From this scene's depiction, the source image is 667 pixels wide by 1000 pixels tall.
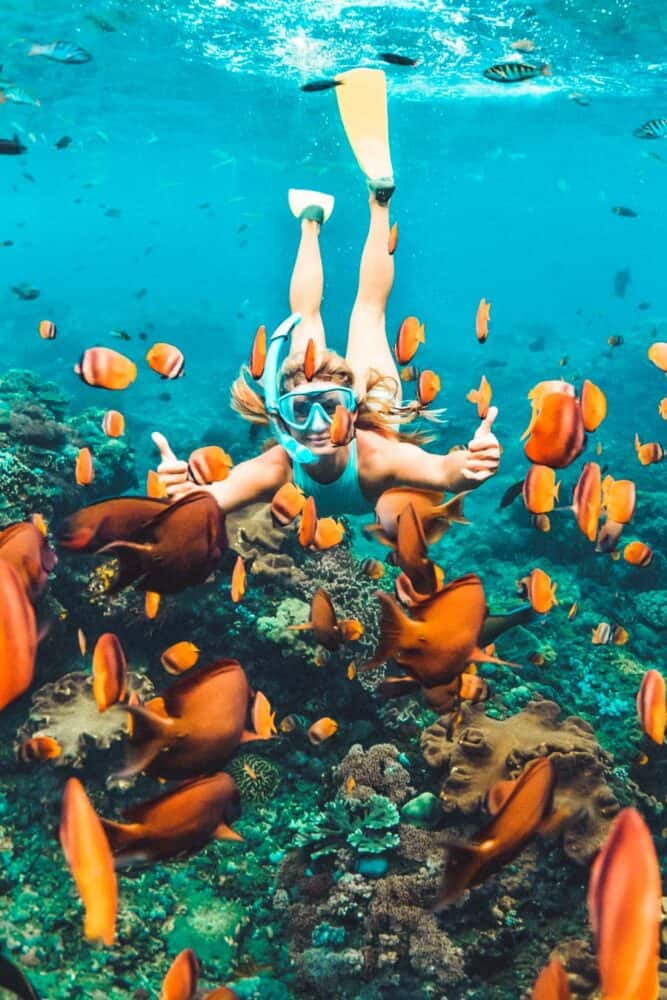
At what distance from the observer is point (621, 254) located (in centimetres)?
17800

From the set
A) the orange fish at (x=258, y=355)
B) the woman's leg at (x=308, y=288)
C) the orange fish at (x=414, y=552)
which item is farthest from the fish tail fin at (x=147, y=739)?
the woman's leg at (x=308, y=288)

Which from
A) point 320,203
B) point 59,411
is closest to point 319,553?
point 320,203

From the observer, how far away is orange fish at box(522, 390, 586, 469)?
2.95 meters

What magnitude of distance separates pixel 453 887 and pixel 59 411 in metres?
9.92

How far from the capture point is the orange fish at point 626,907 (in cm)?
108

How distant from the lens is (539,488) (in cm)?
399

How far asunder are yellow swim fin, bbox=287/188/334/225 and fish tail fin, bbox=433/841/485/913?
6.94m

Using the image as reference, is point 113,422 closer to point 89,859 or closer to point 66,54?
point 89,859

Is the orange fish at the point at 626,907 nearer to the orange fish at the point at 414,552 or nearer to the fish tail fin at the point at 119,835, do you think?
the fish tail fin at the point at 119,835

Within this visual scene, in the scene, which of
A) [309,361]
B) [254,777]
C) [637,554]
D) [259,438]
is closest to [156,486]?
[309,361]

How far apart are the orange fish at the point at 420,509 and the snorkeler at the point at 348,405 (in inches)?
17.7

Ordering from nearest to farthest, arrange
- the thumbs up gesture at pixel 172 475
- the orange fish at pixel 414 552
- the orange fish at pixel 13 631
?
the orange fish at pixel 13 631
the orange fish at pixel 414 552
the thumbs up gesture at pixel 172 475

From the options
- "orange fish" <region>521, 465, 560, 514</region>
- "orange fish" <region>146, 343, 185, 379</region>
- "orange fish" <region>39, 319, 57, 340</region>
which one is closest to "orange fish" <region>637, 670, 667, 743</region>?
"orange fish" <region>521, 465, 560, 514</region>

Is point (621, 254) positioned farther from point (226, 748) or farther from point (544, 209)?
point (226, 748)
